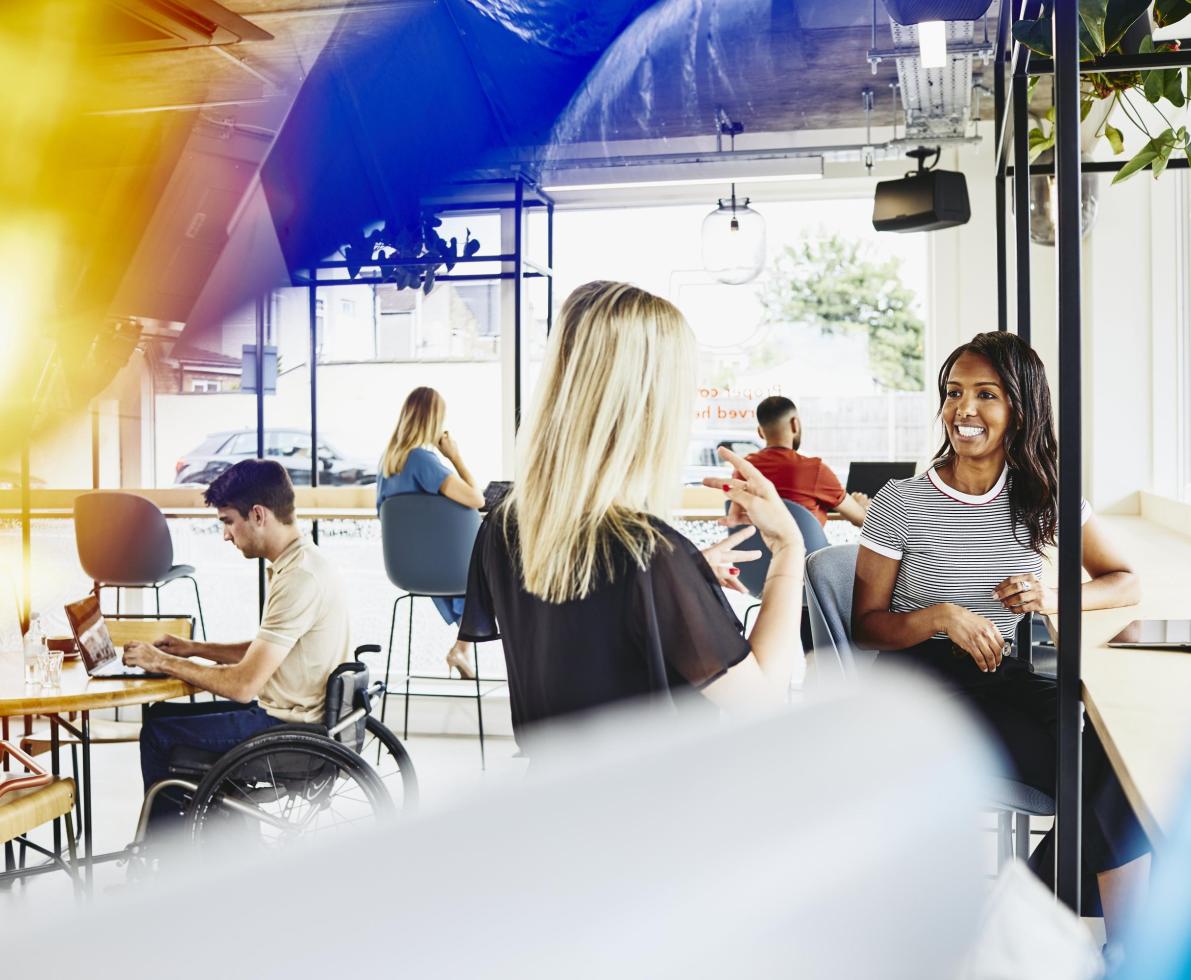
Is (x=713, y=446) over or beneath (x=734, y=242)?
beneath

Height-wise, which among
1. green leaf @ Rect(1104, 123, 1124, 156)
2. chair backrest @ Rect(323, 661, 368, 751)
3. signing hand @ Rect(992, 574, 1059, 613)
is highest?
green leaf @ Rect(1104, 123, 1124, 156)

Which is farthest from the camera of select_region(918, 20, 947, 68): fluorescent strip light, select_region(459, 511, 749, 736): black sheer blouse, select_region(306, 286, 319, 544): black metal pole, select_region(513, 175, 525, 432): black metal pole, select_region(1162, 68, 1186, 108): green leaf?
select_region(513, 175, 525, 432): black metal pole

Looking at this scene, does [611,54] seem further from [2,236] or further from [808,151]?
[2,236]

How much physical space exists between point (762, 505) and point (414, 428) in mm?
3269

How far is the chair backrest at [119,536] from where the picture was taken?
4871 mm

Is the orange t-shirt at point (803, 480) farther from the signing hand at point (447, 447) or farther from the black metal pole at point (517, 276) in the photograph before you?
the black metal pole at point (517, 276)

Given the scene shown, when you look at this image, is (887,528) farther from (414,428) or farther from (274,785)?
(414,428)

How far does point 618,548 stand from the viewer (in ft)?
4.80

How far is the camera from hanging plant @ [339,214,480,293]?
19.9 ft

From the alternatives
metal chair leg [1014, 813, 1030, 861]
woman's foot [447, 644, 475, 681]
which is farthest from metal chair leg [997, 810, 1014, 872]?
woman's foot [447, 644, 475, 681]

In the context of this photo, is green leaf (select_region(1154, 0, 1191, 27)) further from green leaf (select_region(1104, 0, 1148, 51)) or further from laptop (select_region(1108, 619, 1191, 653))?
laptop (select_region(1108, 619, 1191, 653))

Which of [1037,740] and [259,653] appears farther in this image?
[259,653]

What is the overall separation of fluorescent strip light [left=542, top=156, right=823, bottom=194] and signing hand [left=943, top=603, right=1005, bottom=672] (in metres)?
3.61

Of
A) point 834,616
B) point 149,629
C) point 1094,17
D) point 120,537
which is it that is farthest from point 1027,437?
point 120,537
